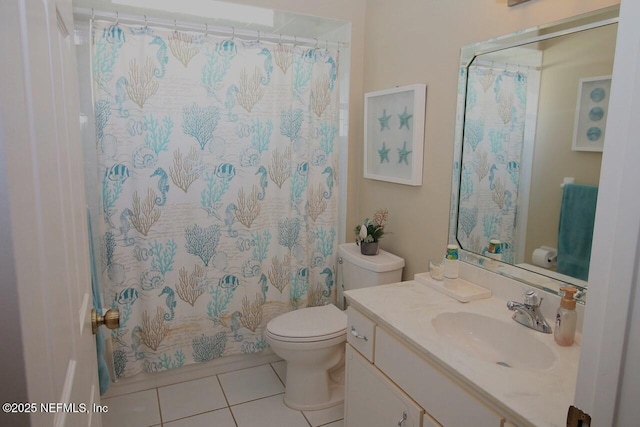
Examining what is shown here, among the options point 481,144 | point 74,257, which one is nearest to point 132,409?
point 74,257

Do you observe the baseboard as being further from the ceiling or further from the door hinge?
the door hinge

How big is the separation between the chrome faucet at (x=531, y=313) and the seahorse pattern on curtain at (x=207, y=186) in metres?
1.42

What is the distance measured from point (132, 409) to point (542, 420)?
2.12m

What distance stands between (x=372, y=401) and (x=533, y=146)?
1160 millimetres

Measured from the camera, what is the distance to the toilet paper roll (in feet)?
5.05

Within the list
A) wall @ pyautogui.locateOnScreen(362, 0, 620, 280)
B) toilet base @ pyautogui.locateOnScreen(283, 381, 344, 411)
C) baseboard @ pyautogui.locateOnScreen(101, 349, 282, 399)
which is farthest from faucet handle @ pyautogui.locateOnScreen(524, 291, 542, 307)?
baseboard @ pyautogui.locateOnScreen(101, 349, 282, 399)

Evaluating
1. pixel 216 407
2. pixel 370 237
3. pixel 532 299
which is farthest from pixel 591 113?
pixel 216 407

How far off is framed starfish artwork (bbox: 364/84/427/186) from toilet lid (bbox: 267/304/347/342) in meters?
0.83

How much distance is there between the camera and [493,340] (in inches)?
61.0

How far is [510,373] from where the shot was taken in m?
1.18

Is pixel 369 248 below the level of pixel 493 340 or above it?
above

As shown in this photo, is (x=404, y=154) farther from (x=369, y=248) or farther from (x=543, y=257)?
(x=543, y=257)

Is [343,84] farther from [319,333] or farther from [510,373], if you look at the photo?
[510,373]

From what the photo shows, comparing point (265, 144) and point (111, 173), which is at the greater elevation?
point (265, 144)
